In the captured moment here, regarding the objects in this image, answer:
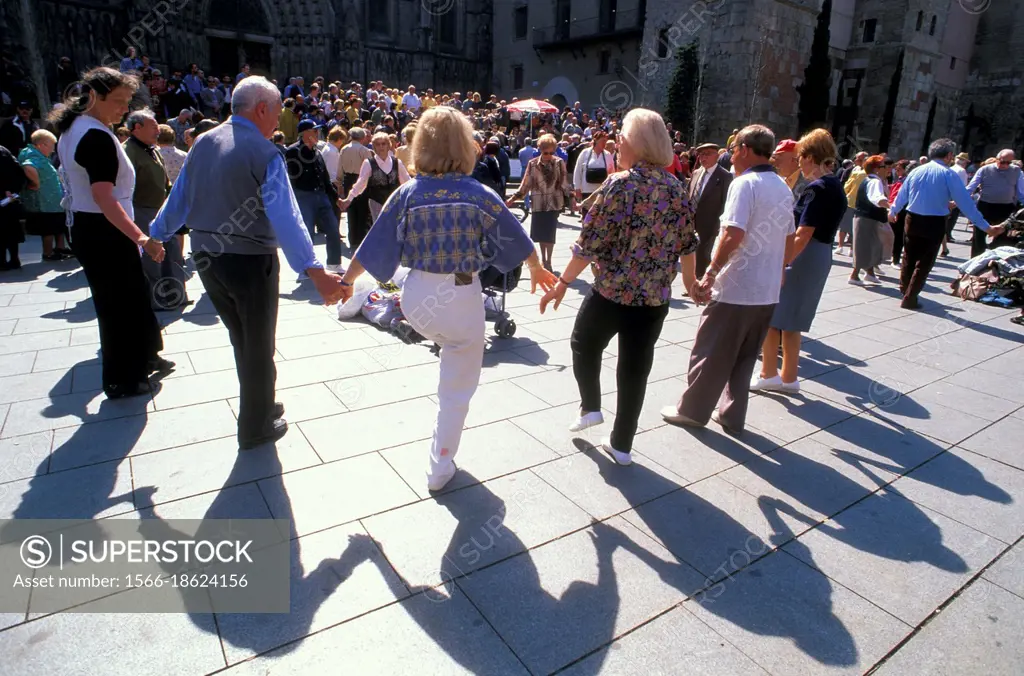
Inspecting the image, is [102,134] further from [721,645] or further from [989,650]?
[989,650]

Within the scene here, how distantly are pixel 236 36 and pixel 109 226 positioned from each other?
26672 millimetres

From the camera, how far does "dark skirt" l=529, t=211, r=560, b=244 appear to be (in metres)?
8.01

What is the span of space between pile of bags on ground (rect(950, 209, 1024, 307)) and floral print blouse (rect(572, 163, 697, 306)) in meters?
7.12

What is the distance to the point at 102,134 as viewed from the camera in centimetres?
350

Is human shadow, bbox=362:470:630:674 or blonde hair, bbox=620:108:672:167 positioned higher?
blonde hair, bbox=620:108:672:167

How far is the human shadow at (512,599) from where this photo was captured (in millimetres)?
2117

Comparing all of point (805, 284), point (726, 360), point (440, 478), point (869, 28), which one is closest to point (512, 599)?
point (440, 478)

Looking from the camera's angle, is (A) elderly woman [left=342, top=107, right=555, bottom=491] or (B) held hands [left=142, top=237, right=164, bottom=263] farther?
(B) held hands [left=142, top=237, right=164, bottom=263]

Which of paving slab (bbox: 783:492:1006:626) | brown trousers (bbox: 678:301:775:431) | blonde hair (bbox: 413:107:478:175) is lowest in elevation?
paving slab (bbox: 783:492:1006:626)

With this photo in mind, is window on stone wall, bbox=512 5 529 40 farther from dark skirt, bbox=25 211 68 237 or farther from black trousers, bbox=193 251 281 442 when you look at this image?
black trousers, bbox=193 251 281 442

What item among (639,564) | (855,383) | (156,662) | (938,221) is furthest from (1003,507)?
(938,221)

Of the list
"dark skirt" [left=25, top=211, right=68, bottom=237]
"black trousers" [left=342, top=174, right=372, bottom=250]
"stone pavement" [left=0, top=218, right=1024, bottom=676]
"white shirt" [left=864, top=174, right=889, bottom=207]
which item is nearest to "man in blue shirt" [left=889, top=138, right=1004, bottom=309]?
"white shirt" [left=864, top=174, right=889, bottom=207]

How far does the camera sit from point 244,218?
9.82 ft

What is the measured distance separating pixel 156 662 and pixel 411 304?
157cm
